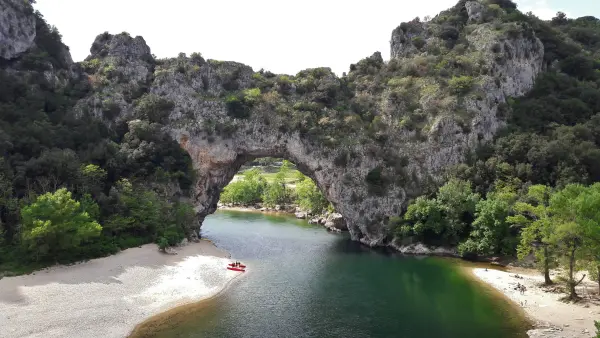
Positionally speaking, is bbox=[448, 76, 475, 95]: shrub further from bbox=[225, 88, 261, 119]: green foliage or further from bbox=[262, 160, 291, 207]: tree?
bbox=[262, 160, 291, 207]: tree

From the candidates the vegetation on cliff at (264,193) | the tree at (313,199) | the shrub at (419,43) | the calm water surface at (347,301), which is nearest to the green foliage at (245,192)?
the vegetation on cliff at (264,193)

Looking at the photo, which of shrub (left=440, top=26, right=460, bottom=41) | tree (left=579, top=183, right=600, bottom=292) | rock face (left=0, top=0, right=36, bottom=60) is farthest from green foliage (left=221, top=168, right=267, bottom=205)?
tree (left=579, top=183, right=600, bottom=292)

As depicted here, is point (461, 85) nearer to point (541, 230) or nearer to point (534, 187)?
point (534, 187)

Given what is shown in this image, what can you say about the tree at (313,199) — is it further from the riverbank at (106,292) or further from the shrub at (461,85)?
the riverbank at (106,292)

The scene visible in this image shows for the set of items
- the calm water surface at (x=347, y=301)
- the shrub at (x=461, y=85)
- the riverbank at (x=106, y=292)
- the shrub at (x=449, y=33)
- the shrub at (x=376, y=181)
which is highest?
the shrub at (x=449, y=33)

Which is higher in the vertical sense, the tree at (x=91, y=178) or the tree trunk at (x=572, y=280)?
the tree at (x=91, y=178)

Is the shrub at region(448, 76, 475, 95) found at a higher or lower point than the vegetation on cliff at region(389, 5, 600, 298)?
higher

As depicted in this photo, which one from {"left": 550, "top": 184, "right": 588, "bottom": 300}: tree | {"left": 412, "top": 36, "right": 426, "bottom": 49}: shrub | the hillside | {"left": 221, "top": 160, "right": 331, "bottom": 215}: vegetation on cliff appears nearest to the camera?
{"left": 550, "top": 184, "right": 588, "bottom": 300}: tree
